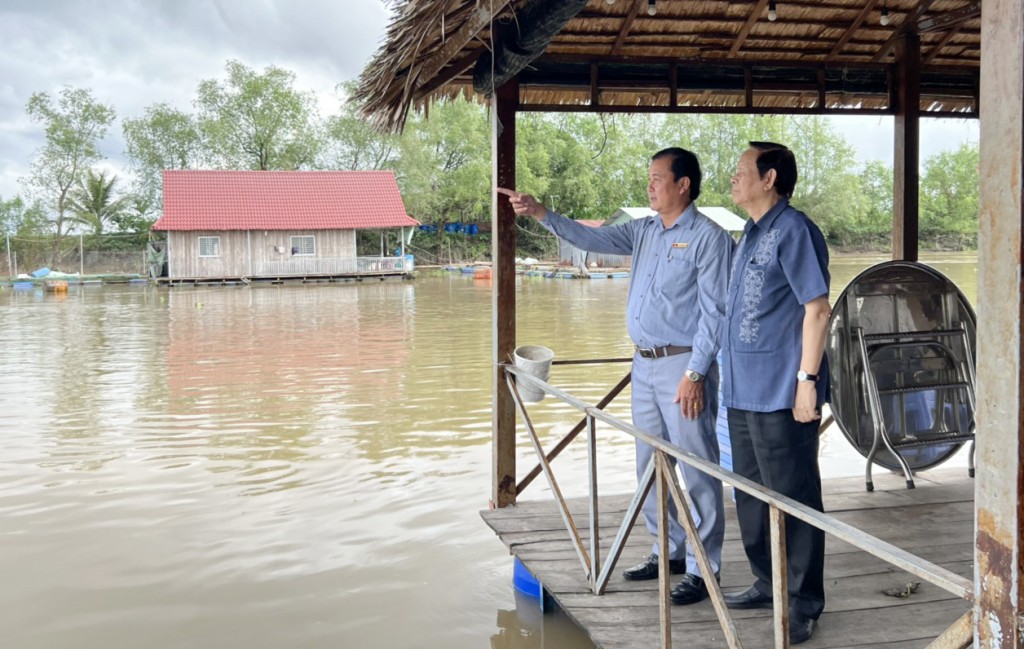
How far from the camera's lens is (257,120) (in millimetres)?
50156

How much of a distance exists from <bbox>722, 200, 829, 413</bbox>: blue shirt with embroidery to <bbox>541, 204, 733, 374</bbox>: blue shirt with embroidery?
25 cm

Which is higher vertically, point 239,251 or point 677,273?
point 239,251

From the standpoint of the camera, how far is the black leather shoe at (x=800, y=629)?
2814 millimetres

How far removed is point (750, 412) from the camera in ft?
9.37

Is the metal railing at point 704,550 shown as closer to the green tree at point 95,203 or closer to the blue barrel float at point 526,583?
the blue barrel float at point 526,583

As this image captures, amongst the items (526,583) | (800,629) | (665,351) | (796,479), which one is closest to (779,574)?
(796,479)

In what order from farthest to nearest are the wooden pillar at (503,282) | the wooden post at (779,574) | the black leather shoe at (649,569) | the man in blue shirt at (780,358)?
the wooden pillar at (503,282), the black leather shoe at (649,569), the man in blue shirt at (780,358), the wooden post at (779,574)

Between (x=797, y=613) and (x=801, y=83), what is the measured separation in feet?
10.8

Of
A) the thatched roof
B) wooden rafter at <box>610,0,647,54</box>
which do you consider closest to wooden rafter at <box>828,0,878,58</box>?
the thatched roof

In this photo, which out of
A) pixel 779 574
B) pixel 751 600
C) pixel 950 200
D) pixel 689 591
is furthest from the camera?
pixel 950 200

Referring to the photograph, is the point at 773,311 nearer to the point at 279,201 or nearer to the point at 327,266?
the point at 327,266

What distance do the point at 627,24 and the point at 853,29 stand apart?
1258 millimetres

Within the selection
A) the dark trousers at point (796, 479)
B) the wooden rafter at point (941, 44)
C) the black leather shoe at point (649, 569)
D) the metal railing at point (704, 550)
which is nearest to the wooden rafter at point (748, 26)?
the wooden rafter at point (941, 44)

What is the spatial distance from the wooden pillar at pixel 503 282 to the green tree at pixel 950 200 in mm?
55815
